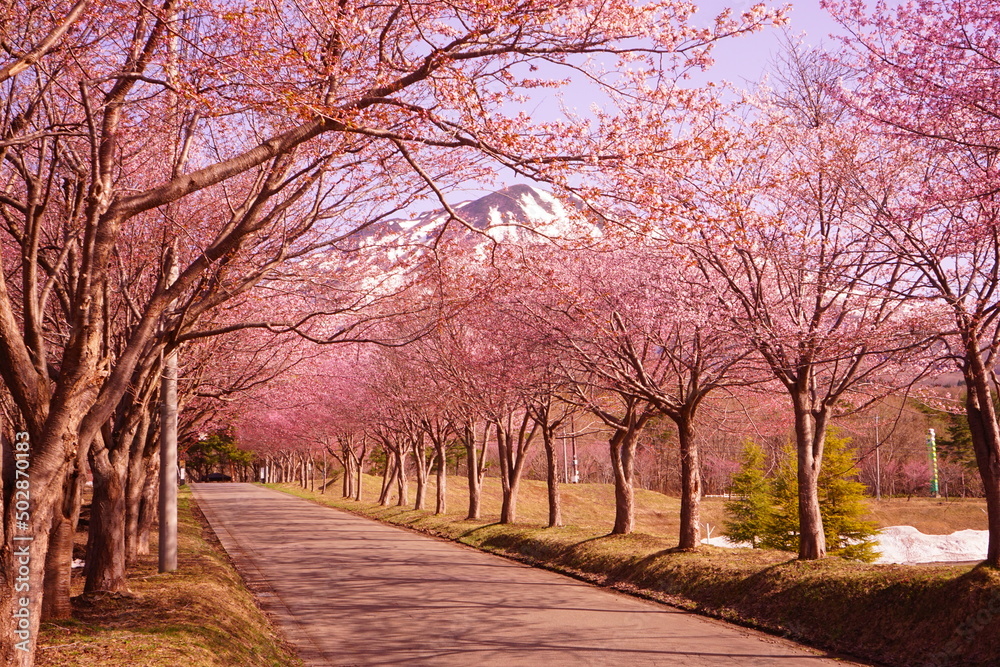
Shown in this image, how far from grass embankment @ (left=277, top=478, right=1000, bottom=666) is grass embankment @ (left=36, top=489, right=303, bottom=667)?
6.49 metres

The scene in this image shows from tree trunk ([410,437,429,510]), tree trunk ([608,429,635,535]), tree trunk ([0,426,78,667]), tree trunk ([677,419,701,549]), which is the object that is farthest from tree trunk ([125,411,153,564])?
tree trunk ([410,437,429,510])

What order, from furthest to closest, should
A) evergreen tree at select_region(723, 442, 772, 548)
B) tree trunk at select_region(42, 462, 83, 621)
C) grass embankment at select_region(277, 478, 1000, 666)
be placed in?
evergreen tree at select_region(723, 442, 772, 548) < grass embankment at select_region(277, 478, 1000, 666) < tree trunk at select_region(42, 462, 83, 621)

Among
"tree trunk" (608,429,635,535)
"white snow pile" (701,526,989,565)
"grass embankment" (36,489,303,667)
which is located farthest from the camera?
"white snow pile" (701,526,989,565)

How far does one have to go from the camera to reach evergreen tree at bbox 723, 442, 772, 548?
38938 millimetres

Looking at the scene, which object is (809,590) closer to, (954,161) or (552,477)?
(954,161)

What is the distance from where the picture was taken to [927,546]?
36.0 m

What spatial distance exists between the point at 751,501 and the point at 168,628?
35.7 metres

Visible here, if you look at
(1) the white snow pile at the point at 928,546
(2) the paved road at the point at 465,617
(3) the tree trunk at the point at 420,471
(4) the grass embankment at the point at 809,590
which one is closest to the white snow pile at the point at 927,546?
(1) the white snow pile at the point at 928,546


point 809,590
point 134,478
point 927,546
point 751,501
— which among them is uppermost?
point 134,478

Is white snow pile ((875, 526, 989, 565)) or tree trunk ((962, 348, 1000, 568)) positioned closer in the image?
tree trunk ((962, 348, 1000, 568))

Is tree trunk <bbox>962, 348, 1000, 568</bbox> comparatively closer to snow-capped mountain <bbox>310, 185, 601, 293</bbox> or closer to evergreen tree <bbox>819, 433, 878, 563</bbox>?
snow-capped mountain <bbox>310, 185, 601, 293</bbox>

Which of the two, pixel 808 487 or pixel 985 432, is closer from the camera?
pixel 985 432

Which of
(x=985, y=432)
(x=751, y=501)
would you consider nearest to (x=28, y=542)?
(x=985, y=432)

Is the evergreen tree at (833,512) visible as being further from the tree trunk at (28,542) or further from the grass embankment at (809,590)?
the tree trunk at (28,542)
